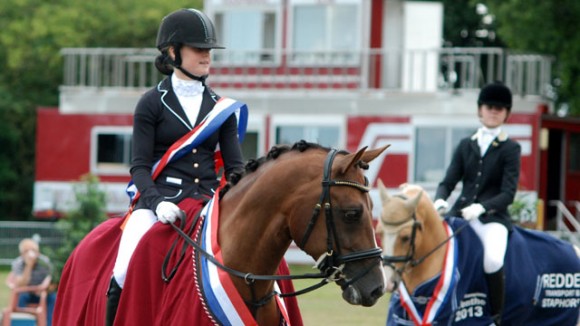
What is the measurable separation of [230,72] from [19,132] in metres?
12.6

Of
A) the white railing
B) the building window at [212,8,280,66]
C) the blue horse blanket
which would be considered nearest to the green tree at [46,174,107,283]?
the building window at [212,8,280,66]

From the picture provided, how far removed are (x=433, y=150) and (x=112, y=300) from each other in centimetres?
2129

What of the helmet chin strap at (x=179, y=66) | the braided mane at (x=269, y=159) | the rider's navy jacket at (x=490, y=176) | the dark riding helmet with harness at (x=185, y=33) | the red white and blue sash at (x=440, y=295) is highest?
the dark riding helmet with harness at (x=185, y=33)

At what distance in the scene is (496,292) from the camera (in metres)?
9.91

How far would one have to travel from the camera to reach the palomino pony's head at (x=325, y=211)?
575 cm

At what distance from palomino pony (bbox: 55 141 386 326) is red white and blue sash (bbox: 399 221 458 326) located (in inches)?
124

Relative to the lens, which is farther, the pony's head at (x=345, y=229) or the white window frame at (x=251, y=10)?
the white window frame at (x=251, y=10)

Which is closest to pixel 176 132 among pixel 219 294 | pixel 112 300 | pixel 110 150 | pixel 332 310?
pixel 112 300

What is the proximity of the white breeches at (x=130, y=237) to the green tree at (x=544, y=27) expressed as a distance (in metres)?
23.4

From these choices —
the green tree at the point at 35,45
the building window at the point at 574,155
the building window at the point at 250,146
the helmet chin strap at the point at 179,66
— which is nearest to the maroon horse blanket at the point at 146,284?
the helmet chin strap at the point at 179,66

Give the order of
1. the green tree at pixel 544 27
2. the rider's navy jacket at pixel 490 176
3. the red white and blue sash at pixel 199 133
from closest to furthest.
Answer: the red white and blue sash at pixel 199 133
the rider's navy jacket at pixel 490 176
the green tree at pixel 544 27

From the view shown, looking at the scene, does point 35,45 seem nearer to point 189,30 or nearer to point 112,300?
point 189,30

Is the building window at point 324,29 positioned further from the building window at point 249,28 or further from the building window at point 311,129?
the building window at point 311,129

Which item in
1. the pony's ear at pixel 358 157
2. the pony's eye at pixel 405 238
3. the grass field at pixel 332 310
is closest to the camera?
the pony's ear at pixel 358 157
